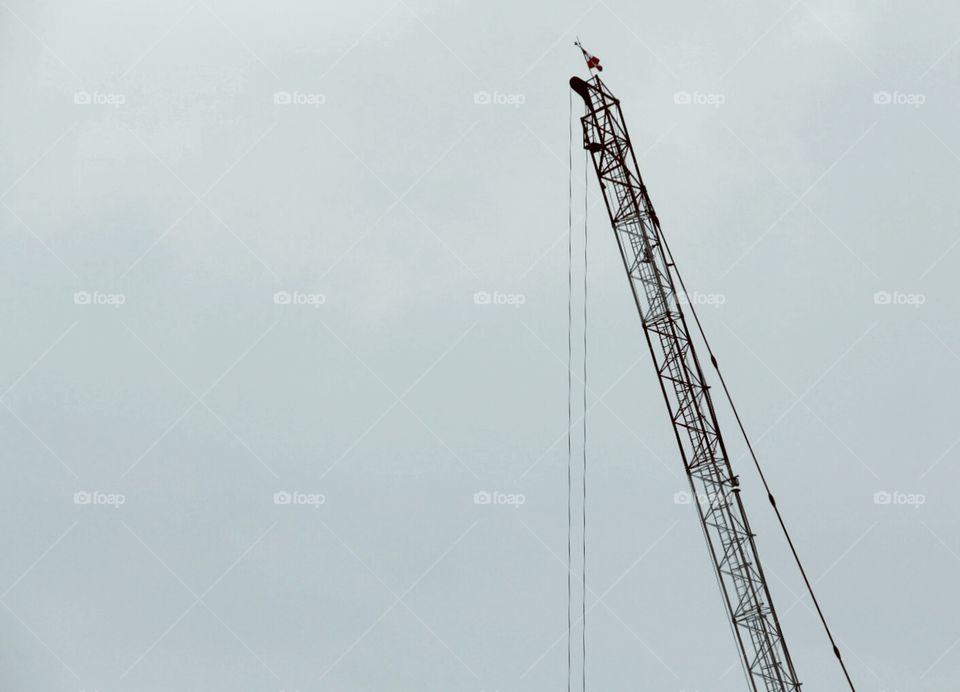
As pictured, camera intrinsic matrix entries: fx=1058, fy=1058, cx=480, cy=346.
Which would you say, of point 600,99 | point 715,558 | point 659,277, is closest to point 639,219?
point 659,277

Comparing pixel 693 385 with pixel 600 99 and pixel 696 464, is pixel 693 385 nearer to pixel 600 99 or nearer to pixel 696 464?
pixel 696 464

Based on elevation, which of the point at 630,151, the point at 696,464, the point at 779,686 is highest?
the point at 630,151

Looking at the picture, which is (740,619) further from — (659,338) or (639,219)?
(639,219)

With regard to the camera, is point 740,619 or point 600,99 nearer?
point 740,619

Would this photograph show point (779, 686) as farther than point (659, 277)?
No

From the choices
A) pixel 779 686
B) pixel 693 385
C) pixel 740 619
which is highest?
pixel 693 385

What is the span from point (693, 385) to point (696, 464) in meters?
3.73

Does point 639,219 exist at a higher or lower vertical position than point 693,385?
higher

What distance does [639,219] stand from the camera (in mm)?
52344

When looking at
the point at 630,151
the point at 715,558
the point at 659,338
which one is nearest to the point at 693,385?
the point at 659,338

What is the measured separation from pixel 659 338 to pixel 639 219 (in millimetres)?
6160

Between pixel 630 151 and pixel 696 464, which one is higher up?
pixel 630 151

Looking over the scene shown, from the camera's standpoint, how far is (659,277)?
51344 mm

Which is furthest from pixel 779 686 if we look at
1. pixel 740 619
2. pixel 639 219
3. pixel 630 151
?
pixel 630 151
